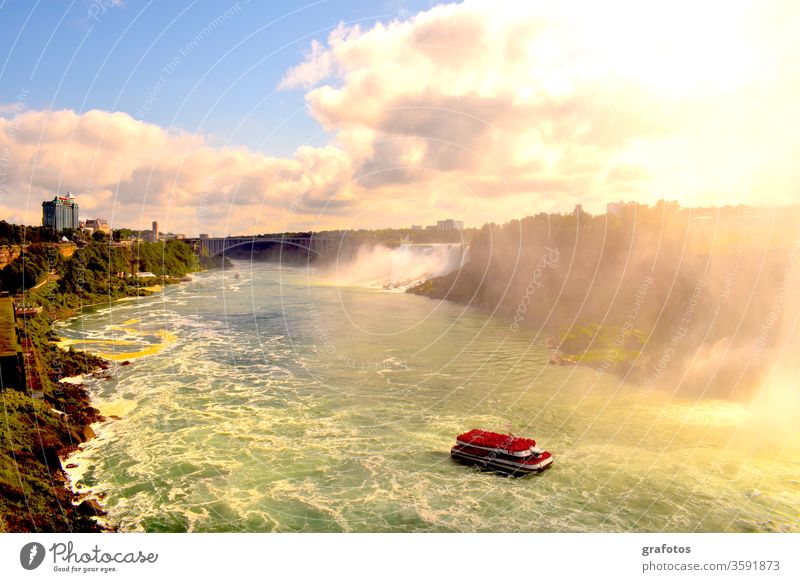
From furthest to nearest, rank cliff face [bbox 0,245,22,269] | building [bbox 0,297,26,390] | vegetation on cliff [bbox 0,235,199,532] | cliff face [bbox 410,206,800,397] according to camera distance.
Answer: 1. cliff face [bbox 0,245,22,269]
2. cliff face [bbox 410,206,800,397]
3. building [bbox 0,297,26,390]
4. vegetation on cliff [bbox 0,235,199,532]

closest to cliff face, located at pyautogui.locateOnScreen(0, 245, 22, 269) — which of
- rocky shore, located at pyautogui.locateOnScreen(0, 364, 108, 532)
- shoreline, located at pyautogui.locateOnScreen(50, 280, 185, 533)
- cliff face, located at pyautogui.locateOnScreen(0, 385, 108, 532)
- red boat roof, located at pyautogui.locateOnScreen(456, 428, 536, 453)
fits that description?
shoreline, located at pyautogui.locateOnScreen(50, 280, 185, 533)

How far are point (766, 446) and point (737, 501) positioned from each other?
12.8 feet

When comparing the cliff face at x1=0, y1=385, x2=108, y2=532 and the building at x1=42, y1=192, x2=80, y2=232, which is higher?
the building at x1=42, y1=192, x2=80, y2=232

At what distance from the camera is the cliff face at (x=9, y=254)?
36.8 metres

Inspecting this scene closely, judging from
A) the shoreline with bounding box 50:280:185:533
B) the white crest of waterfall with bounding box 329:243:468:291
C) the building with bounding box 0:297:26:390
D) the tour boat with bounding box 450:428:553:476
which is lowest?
the shoreline with bounding box 50:280:185:533

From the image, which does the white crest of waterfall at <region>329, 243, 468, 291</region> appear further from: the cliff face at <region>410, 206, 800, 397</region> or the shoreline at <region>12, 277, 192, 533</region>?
the shoreline at <region>12, 277, 192, 533</region>

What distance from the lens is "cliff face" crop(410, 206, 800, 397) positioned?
830 inches

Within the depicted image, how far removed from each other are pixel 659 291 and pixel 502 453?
1908 cm

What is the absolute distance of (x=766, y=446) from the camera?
573 inches

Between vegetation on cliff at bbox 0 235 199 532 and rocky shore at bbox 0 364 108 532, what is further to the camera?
vegetation on cliff at bbox 0 235 199 532

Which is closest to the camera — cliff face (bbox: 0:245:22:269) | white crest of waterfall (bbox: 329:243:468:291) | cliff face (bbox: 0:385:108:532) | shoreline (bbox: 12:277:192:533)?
cliff face (bbox: 0:385:108:532)

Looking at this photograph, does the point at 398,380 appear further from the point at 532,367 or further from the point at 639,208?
the point at 639,208
